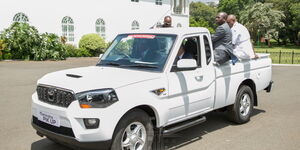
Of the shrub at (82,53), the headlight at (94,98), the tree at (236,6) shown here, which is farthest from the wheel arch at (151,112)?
the tree at (236,6)

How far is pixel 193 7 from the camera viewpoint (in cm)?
10694

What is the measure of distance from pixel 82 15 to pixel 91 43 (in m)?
2.91

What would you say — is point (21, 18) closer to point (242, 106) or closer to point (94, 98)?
point (242, 106)

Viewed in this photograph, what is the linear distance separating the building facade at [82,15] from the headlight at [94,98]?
20.5m

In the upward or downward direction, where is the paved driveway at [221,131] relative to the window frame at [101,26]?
downward

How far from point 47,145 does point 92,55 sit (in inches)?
824

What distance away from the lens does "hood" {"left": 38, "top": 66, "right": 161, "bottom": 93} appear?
4.10 meters

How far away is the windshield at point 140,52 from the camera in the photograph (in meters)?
5.02

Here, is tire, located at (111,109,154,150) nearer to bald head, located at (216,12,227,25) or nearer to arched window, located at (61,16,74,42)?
bald head, located at (216,12,227,25)

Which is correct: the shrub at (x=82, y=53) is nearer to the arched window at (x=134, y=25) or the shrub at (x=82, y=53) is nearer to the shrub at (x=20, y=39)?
the shrub at (x=20, y=39)

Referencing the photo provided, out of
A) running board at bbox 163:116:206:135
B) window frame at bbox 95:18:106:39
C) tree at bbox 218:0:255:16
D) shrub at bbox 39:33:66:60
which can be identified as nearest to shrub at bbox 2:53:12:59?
shrub at bbox 39:33:66:60

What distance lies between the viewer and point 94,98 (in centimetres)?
401

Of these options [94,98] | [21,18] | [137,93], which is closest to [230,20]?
[137,93]

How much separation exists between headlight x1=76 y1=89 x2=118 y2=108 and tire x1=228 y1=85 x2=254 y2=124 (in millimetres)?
3280
